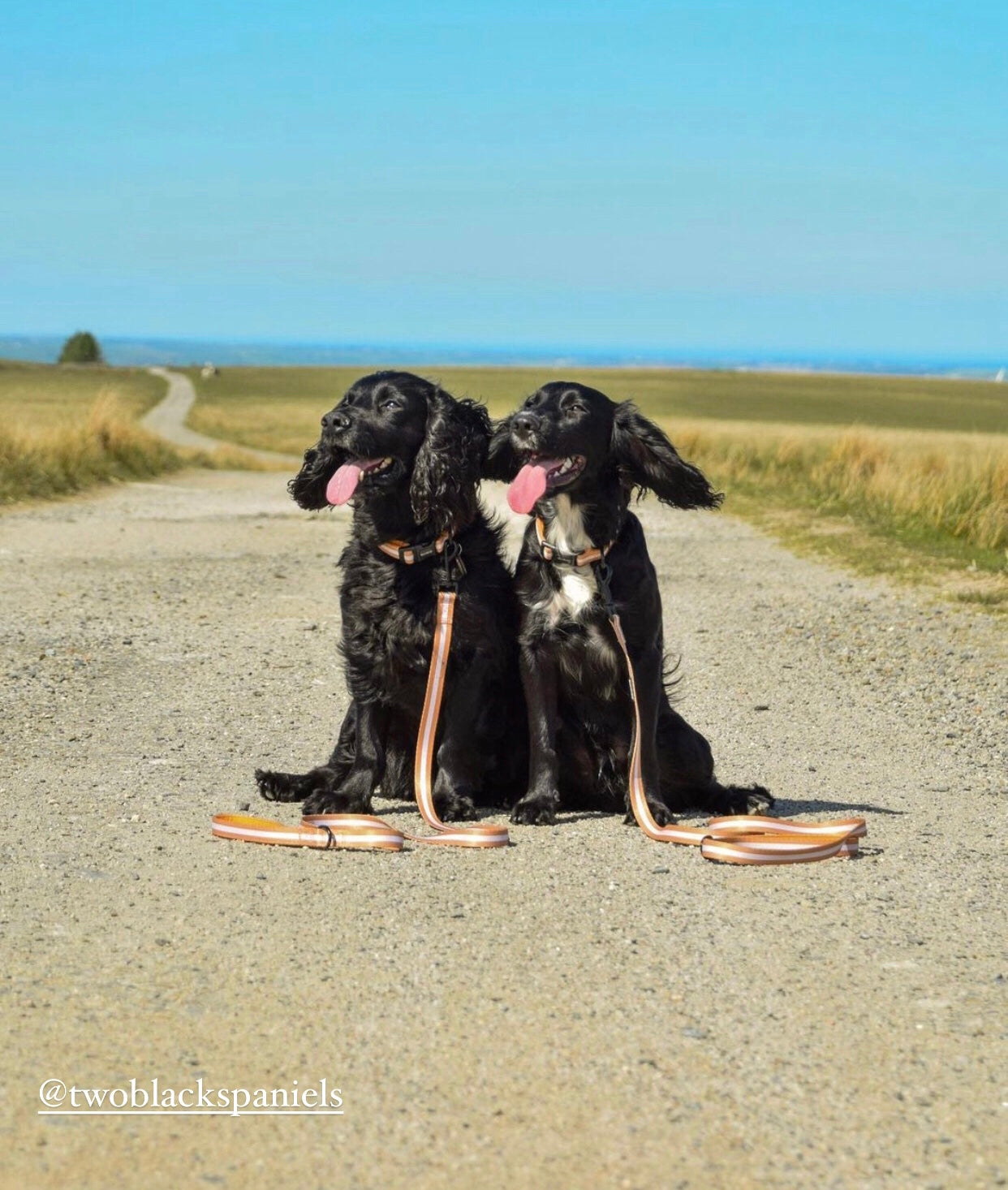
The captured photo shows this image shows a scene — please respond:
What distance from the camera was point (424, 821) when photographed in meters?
5.45

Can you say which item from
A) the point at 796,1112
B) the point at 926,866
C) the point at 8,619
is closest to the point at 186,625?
the point at 8,619

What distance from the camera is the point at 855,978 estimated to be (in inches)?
160

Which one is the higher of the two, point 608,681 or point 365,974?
point 608,681

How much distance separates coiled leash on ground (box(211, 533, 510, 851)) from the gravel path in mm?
99

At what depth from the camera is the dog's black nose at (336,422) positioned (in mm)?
5531

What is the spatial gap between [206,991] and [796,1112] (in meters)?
1.42

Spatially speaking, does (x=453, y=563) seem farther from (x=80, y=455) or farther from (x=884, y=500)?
(x=80, y=455)

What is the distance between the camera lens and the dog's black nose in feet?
18.1

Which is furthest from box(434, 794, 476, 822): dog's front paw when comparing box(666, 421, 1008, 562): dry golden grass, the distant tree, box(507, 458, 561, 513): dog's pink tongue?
the distant tree

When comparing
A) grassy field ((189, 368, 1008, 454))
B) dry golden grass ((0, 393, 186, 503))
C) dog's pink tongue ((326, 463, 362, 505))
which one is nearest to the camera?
dog's pink tongue ((326, 463, 362, 505))

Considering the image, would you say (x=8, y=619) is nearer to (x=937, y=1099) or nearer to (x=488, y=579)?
(x=488, y=579)

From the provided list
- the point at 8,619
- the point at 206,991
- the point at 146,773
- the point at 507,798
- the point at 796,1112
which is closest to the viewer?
the point at 796,1112

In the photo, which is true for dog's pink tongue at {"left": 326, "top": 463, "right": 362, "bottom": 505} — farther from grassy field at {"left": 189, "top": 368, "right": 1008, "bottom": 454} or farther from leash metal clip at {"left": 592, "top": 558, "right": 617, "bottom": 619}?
grassy field at {"left": 189, "top": 368, "right": 1008, "bottom": 454}

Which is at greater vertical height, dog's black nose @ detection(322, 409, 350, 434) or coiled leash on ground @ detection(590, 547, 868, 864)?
dog's black nose @ detection(322, 409, 350, 434)
